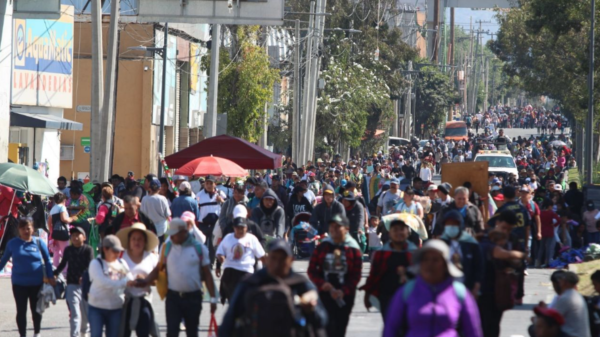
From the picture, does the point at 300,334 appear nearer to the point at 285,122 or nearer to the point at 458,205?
the point at 458,205

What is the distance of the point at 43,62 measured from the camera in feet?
103

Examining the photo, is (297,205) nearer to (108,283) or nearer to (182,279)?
(182,279)

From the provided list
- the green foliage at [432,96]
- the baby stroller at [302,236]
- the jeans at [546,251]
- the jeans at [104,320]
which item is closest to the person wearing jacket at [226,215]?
the baby stroller at [302,236]

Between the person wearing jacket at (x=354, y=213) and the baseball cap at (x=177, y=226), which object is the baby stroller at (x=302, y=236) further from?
the baseball cap at (x=177, y=226)

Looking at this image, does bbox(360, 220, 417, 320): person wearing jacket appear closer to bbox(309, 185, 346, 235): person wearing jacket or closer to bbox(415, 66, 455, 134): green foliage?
bbox(309, 185, 346, 235): person wearing jacket

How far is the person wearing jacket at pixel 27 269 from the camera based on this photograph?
1217 centimetres

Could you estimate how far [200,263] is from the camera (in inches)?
419

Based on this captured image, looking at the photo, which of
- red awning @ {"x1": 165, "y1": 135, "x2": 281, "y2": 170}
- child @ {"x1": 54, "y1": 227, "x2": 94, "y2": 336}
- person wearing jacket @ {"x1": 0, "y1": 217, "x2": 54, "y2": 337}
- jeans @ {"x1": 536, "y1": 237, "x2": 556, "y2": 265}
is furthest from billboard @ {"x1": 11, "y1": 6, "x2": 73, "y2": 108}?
child @ {"x1": 54, "y1": 227, "x2": 94, "y2": 336}

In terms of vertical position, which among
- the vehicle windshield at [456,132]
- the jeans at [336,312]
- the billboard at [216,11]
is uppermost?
the vehicle windshield at [456,132]

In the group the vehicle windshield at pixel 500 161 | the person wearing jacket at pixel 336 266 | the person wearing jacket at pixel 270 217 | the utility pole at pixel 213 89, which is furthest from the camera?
the vehicle windshield at pixel 500 161

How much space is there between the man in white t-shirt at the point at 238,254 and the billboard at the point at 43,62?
18.0m

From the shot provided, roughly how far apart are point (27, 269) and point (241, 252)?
226cm

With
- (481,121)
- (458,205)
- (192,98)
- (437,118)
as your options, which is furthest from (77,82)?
(481,121)

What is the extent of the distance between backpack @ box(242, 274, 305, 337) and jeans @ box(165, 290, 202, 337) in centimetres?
370
